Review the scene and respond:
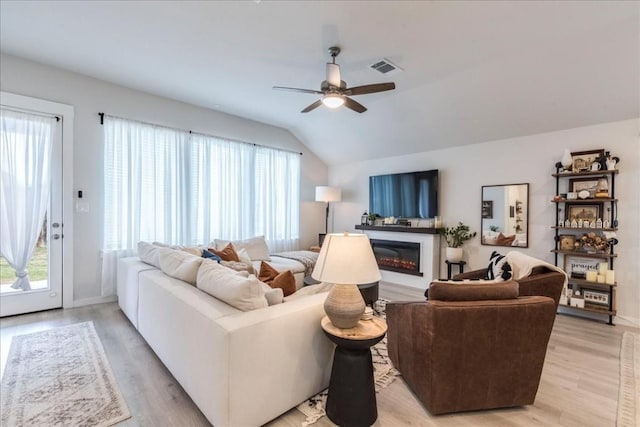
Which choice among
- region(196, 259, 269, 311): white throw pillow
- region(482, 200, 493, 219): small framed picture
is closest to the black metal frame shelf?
region(482, 200, 493, 219): small framed picture

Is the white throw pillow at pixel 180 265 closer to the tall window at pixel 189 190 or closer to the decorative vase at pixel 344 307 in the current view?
the decorative vase at pixel 344 307

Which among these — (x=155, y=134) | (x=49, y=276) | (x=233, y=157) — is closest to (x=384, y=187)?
(x=233, y=157)

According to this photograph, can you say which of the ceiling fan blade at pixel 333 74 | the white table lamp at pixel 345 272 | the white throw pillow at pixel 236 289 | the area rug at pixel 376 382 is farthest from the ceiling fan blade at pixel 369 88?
the area rug at pixel 376 382

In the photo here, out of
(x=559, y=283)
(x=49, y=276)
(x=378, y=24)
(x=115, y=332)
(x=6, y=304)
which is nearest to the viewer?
(x=559, y=283)

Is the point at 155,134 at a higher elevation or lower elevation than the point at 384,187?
higher

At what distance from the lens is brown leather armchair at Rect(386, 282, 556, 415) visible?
1.84 m

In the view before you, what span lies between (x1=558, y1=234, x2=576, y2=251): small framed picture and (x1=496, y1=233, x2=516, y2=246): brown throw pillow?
0.57 metres

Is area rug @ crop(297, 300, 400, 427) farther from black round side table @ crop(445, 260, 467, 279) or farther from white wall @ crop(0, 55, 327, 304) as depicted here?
white wall @ crop(0, 55, 327, 304)

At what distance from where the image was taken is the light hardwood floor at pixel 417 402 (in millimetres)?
1895

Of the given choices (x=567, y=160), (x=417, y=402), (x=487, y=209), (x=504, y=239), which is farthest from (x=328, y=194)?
(x=417, y=402)

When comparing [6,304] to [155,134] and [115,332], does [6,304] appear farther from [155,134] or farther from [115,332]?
[155,134]

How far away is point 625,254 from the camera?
11.7 ft

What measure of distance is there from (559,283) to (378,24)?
8.94 ft

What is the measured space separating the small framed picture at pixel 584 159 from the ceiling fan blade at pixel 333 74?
3281 millimetres
